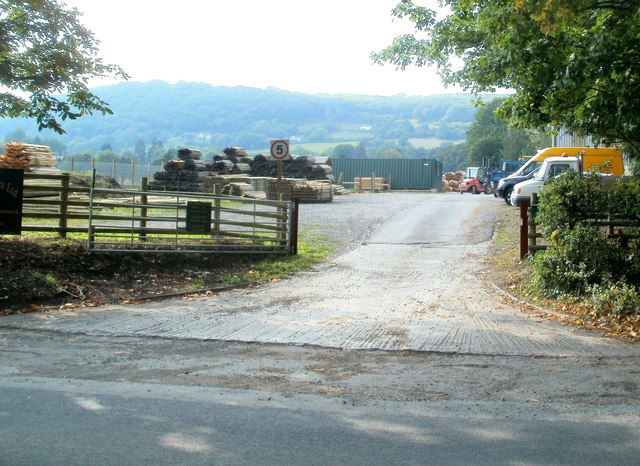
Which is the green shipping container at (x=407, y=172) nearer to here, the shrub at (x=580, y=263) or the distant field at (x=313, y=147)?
the shrub at (x=580, y=263)

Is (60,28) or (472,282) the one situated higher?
(60,28)

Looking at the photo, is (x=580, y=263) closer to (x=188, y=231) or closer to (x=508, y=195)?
(x=188, y=231)

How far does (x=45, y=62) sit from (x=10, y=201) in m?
2.87

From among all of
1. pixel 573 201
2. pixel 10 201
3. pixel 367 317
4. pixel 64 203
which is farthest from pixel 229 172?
pixel 367 317

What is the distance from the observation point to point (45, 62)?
13.5 m

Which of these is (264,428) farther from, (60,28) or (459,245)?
(459,245)

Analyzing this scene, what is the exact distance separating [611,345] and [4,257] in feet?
34.6

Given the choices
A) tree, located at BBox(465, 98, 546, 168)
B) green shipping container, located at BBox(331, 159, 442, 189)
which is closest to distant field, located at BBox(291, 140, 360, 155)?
tree, located at BBox(465, 98, 546, 168)

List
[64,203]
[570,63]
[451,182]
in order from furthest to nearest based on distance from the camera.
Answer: [451,182]
[64,203]
[570,63]

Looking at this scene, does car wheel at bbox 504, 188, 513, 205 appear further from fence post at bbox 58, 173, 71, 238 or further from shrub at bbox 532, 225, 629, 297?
fence post at bbox 58, 173, 71, 238

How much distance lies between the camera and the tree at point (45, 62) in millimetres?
13055

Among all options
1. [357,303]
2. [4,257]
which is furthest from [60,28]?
[357,303]

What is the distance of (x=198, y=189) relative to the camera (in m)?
38.0

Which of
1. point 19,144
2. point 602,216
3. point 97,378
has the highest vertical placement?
point 19,144
